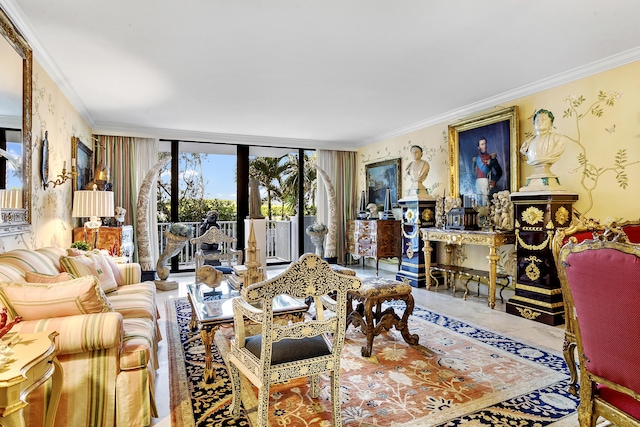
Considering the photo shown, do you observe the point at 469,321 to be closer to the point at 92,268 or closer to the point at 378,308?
the point at 378,308

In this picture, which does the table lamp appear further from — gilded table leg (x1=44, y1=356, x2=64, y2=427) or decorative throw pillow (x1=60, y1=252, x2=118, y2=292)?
gilded table leg (x1=44, y1=356, x2=64, y2=427)

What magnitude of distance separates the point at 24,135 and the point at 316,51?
7.91 feet

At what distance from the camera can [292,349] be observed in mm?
1888

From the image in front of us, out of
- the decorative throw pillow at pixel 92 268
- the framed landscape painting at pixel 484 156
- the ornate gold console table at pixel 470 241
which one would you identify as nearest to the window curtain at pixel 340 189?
the ornate gold console table at pixel 470 241

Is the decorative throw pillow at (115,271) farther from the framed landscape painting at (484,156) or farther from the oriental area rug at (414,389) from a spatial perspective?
the framed landscape painting at (484,156)

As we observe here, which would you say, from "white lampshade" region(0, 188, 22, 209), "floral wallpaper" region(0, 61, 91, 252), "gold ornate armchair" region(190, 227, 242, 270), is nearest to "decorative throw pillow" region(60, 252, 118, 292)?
"floral wallpaper" region(0, 61, 91, 252)

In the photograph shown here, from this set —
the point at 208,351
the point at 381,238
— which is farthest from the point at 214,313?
the point at 381,238

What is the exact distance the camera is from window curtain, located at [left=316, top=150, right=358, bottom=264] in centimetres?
746

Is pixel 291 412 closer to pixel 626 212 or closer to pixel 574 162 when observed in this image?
pixel 626 212

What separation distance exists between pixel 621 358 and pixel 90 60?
14.0 ft

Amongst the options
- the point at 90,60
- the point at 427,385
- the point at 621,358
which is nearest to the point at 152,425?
the point at 427,385

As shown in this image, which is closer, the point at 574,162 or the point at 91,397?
the point at 91,397

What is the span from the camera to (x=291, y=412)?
6.86 ft

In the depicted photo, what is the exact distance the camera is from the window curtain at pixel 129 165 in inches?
234
